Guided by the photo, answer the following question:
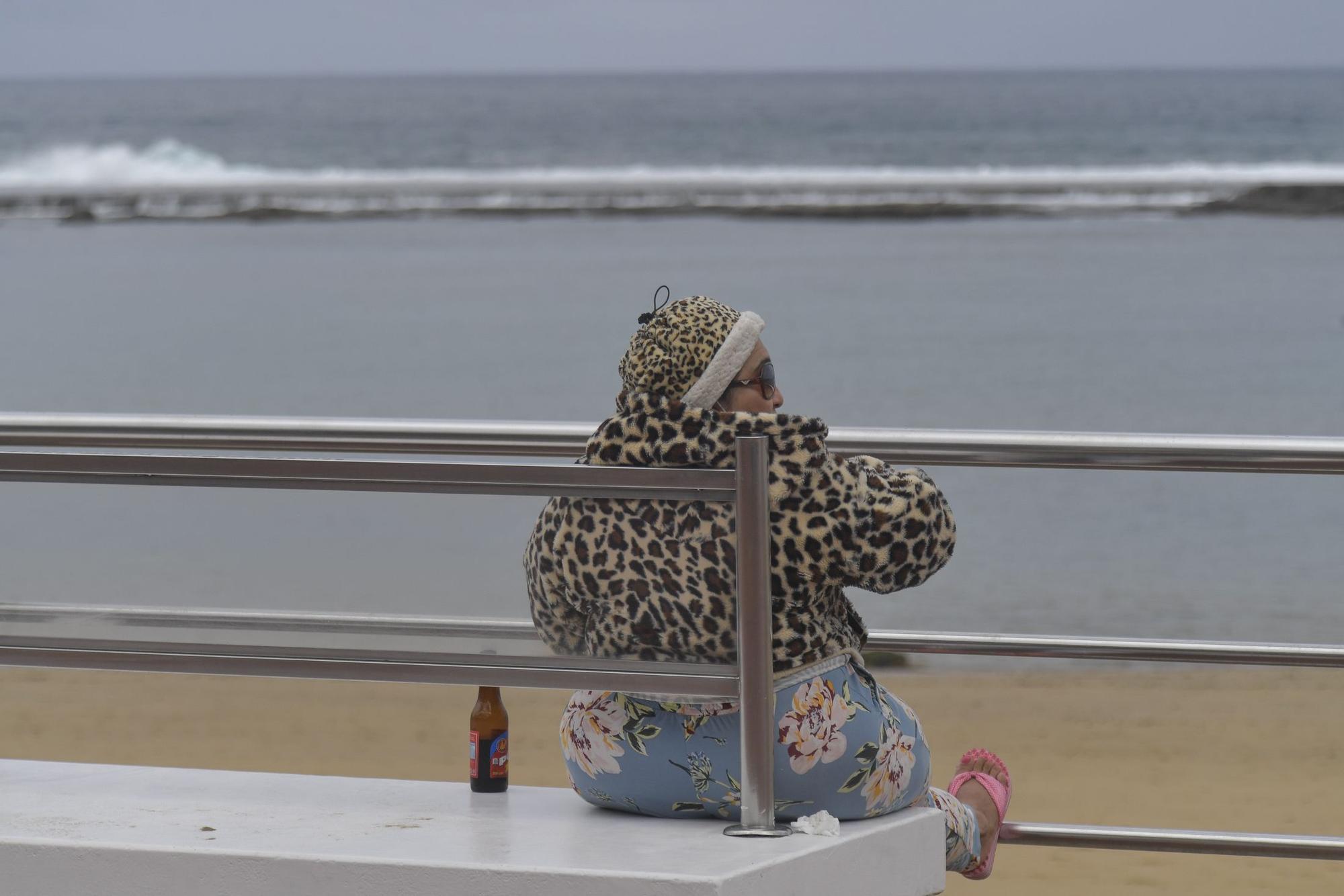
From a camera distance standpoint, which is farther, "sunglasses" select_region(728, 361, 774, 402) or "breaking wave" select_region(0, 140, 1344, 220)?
"breaking wave" select_region(0, 140, 1344, 220)

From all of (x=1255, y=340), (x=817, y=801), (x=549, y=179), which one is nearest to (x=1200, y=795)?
(x=817, y=801)

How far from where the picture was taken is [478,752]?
2.48 metres

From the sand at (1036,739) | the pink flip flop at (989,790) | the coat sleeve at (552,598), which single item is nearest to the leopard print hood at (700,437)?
the coat sleeve at (552,598)

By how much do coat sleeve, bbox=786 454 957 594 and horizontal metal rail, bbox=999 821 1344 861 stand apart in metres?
0.82

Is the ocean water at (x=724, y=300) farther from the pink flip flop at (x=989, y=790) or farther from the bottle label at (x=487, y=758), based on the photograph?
the pink flip flop at (x=989, y=790)

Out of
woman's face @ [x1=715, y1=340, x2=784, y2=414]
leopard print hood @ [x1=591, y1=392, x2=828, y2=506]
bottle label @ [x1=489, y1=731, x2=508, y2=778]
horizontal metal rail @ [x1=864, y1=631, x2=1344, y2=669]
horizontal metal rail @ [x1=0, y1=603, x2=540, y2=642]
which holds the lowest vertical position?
bottle label @ [x1=489, y1=731, x2=508, y2=778]

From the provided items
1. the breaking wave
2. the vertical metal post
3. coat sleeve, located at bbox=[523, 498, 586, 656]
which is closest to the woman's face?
the vertical metal post

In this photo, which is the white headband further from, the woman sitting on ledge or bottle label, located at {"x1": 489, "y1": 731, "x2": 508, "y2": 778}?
bottle label, located at {"x1": 489, "y1": 731, "x2": 508, "y2": 778}

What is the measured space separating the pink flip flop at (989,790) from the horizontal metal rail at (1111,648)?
18 cm

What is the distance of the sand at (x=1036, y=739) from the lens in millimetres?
4418

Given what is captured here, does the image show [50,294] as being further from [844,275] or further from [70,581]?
[70,581]

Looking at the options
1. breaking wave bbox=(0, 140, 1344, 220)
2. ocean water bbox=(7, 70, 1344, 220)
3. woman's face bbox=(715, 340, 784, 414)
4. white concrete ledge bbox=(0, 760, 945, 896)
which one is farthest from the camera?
ocean water bbox=(7, 70, 1344, 220)

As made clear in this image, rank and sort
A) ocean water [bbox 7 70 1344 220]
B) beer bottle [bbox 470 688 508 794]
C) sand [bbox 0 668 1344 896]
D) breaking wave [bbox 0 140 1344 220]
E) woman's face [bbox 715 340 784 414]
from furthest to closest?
ocean water [bbox 7 70 1344 220] < breaking wave [bbox 0 140 1344 220] < sand [bbox 0 668 1344 896] < beer bottle [bbox 470 688 508 794] < woman's face [bbox 715 340 784 414]

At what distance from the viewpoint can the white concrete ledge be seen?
78.6 inches
